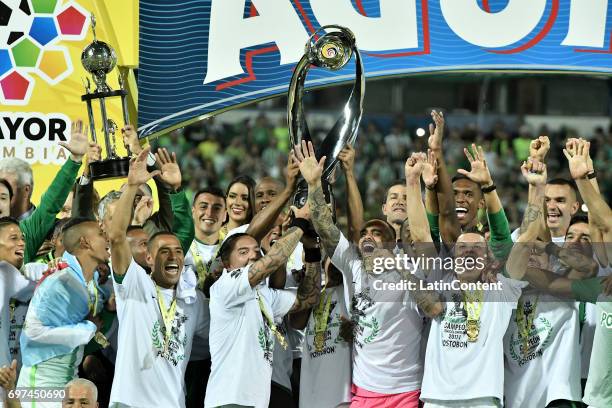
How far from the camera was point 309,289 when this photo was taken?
755 centimetres

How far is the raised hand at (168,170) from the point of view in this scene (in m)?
7.64

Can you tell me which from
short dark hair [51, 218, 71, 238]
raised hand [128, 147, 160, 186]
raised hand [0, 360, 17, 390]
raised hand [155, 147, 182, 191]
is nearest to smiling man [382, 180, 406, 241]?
raised hand [155, 147, 182, 191]

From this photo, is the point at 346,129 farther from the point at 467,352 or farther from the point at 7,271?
the point at 7,271

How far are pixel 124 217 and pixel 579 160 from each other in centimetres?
257

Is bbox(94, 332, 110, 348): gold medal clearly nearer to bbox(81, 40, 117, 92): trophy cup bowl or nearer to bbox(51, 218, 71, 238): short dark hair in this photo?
bbox(51, 218, 71, 238): short dark hair

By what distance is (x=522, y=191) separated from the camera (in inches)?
786

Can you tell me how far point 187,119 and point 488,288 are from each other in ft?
8.06

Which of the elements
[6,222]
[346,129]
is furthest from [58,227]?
[346,129]

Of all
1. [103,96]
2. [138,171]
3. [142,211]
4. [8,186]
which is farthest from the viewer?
[142,211]

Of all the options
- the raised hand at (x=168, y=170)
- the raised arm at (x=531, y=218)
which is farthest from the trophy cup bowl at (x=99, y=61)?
the raised arm at (x=531, y=218)

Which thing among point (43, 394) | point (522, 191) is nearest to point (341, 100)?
point (522, 191)

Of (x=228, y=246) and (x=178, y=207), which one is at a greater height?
(x=178, y=207)

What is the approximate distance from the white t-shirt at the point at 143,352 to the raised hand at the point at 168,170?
65 cm

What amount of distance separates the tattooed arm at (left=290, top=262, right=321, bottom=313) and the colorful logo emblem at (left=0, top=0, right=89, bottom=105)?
2.41 metres
